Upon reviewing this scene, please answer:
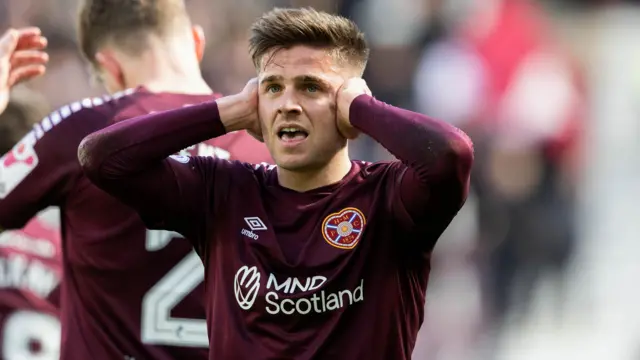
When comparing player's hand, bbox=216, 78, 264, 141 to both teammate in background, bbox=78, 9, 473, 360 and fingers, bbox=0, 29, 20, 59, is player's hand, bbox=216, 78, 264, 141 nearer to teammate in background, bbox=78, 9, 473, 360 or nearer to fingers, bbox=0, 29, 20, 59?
teammate in background, bbox=78, 9, 473, 360

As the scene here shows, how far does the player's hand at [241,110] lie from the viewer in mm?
3160

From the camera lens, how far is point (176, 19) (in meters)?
4.42

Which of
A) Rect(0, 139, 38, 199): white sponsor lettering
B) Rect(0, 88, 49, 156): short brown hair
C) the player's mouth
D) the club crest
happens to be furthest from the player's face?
Rect(0, 88, 49, 156): short brown hair

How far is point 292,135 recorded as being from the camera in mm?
3066

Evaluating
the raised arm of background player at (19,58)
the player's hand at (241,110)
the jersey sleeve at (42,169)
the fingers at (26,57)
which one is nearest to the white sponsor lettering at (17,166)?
the jersey sleeve at (42,169)

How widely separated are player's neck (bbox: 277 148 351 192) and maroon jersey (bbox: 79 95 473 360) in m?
0.03

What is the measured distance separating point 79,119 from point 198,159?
2.83 ft

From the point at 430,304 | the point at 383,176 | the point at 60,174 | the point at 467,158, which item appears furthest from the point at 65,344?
the point at 430,304

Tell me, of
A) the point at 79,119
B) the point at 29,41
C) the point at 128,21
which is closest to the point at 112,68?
the point at 128,21

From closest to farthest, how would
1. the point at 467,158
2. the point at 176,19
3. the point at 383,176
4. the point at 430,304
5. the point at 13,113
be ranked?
the point at 467,158 < the point at 383,176 < the point at 176,19 < the point at 13,113 < the point at 430,304

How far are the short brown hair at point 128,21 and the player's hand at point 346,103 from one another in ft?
4.59

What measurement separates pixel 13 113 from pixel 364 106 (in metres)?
3.00

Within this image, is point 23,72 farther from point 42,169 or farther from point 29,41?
point 42,169

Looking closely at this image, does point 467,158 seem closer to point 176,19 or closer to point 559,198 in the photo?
point 176,19
